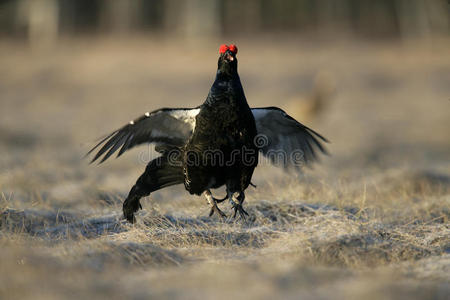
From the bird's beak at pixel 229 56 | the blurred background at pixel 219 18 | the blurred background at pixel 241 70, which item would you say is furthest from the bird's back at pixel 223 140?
the blurred background at pixel 219 18

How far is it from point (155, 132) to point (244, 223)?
4.22ft

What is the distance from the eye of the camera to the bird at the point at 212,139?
4621 mm

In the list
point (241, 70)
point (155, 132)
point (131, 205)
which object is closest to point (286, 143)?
point (155, 132)

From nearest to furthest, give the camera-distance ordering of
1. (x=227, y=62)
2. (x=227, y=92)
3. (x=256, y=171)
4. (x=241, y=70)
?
(x=227, y=92) → (x=227, y=62) → (x=256, y=171) → (x=241, y=70)

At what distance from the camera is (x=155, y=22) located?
3344cm

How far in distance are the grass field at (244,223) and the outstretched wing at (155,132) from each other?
654mm

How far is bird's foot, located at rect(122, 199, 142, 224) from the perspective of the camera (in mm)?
Answer: 4918

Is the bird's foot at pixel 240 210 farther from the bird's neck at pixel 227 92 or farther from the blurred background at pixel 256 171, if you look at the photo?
the bird's neck at pixel 227 92

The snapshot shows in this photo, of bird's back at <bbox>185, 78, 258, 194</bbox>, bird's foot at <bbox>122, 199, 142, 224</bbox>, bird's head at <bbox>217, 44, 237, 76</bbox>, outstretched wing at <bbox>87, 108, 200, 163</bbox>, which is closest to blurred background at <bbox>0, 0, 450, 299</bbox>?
bird's foot at <bbox>122, 199, 142, 224</bbox>

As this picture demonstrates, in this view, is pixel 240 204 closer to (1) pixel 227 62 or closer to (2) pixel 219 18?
(1) pixel 227 62

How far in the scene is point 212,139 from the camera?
4598 millimetres

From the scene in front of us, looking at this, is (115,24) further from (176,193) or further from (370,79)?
(176,193)

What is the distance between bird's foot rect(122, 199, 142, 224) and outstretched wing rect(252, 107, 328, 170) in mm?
1415

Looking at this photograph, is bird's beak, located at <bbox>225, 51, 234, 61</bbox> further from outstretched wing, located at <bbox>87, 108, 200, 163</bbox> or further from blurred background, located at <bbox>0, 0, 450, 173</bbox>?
blurred background, located at <bbox>0, 0, 450, 173</bbox>
